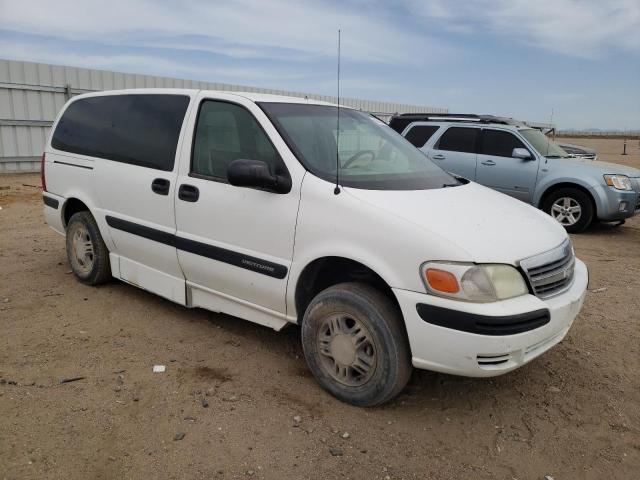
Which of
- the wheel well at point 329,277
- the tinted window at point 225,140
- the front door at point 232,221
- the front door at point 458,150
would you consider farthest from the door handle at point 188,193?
the front door at point 458,150

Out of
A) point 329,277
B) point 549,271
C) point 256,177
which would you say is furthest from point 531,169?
point 256,177

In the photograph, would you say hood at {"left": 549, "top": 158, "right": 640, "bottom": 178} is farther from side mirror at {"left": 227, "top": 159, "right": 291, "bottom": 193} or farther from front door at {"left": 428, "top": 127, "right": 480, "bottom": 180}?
side mirror at {"left": 227, "top": 159, "right": 291, "bottom": 193}

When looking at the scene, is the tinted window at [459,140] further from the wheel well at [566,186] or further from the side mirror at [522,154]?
the wheel well at [566,186]

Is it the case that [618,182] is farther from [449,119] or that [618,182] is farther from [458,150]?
[449,119]

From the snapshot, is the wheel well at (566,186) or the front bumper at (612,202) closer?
the front bumper at (612,202)

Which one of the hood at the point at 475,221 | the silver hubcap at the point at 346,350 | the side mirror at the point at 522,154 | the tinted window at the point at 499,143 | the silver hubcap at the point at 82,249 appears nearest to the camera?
the hood at the point at 475,221

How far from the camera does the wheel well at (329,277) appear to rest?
120 inches

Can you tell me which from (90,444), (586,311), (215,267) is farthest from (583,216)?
(90,444)

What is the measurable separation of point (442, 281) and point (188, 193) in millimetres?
1941

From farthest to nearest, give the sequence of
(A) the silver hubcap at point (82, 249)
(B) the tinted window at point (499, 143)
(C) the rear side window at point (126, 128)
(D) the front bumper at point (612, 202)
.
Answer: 1. (B) the tinted window at point (499, 143)
2. (D) the front bumper at point (612, 202)
3. (A) the silver hubcap at point (82, 249)
4. (C) the rear side window at point (126, 128)

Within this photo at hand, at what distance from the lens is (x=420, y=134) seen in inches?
382

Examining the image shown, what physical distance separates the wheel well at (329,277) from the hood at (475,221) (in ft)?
1.34

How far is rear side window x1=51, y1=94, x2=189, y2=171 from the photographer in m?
3.92

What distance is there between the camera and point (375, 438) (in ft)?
9.09
